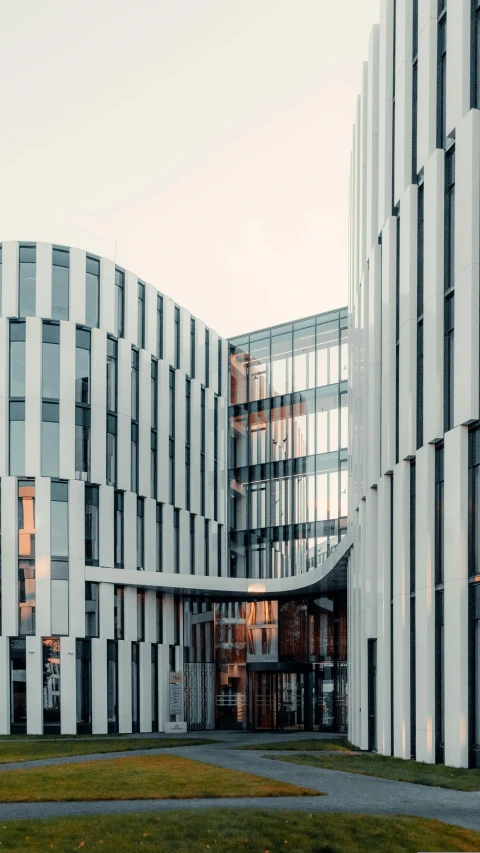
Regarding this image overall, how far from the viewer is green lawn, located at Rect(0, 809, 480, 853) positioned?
→ 12.4m

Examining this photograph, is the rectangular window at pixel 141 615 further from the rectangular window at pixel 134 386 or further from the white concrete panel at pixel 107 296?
the white concrete panel at pixel 107 296

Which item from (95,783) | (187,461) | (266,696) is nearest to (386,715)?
(95,783)

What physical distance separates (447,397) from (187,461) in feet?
103

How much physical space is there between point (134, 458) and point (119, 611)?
690cm

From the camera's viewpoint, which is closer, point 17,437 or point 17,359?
point 17,437

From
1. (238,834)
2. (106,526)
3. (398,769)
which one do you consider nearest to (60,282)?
(106,526)

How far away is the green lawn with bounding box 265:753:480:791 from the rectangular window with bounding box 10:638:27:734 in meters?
18.6

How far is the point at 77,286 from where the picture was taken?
4575 centimetres

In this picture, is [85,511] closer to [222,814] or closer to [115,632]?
[115,632]

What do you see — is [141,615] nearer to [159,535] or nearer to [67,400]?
[159,535]

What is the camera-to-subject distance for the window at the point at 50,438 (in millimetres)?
44188

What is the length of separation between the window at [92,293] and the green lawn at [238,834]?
33596mm

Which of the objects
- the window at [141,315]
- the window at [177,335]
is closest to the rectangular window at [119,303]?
the window at [141,315]

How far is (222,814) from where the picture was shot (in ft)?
47.6
